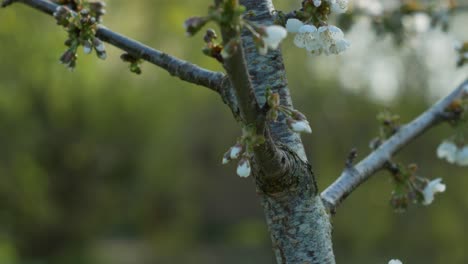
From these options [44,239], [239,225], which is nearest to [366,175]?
[44,239]

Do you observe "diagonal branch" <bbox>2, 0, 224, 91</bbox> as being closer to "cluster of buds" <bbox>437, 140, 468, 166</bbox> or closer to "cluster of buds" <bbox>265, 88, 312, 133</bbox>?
"cluster of buds" <bbox>265, 88, 312, 133</bbox>

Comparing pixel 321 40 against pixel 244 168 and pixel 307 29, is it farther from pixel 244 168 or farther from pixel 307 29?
pixel 244 168

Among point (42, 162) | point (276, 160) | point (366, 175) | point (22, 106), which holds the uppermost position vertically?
point (22, 106)

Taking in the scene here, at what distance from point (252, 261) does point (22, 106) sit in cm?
581

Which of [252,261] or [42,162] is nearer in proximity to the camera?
[42,162]

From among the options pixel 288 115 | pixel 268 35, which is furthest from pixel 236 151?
pixel 268 35

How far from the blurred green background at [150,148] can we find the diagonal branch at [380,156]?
8.77 m

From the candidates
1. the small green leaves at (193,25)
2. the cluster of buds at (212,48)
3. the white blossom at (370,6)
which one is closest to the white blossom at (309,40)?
the cluster of buds at (212,48)

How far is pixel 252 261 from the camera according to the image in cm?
1460

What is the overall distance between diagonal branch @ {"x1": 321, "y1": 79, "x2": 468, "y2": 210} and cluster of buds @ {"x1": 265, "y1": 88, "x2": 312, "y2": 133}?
0.34 metres

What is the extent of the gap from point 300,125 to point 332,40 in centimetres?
24

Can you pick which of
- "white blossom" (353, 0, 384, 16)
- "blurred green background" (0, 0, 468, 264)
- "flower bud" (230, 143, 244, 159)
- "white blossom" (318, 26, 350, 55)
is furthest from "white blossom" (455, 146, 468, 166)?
"blurred green background" (0, 0, 468, 264)

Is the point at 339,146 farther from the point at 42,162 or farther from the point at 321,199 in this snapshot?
the point at 321,199

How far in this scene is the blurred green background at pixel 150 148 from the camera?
40.4ft
